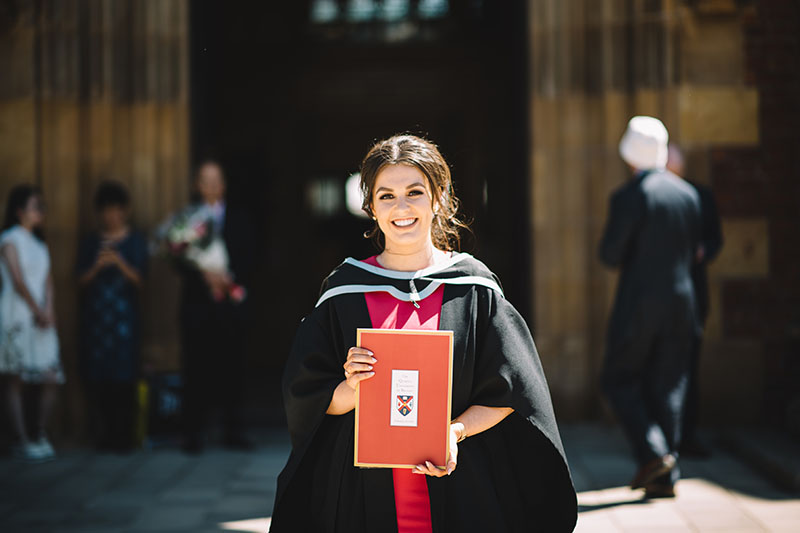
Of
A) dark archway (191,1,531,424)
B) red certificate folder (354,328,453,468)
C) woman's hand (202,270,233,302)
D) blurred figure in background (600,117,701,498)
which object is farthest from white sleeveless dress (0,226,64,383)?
dark archway (191,1,531,424)

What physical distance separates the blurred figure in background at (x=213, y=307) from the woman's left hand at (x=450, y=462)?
13.7ft

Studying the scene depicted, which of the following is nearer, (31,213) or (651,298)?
(651,298)

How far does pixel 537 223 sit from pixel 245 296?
234 centimetres

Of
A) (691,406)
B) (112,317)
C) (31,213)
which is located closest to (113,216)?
(31,213)

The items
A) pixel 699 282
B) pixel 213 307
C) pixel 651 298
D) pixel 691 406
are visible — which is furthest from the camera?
pixel 213 307

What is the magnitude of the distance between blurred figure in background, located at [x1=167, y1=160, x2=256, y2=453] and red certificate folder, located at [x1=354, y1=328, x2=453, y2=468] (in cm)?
422

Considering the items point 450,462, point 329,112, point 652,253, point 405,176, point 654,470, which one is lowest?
point 654,470

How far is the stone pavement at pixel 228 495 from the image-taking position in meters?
4.43

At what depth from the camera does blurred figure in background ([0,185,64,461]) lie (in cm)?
618

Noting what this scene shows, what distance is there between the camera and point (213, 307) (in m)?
6.30

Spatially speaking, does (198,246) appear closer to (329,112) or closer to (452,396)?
(452,396)

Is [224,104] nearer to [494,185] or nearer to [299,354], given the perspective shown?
[494,185]

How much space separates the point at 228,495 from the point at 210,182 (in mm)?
2348

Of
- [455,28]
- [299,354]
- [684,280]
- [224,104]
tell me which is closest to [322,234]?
[224,104]
